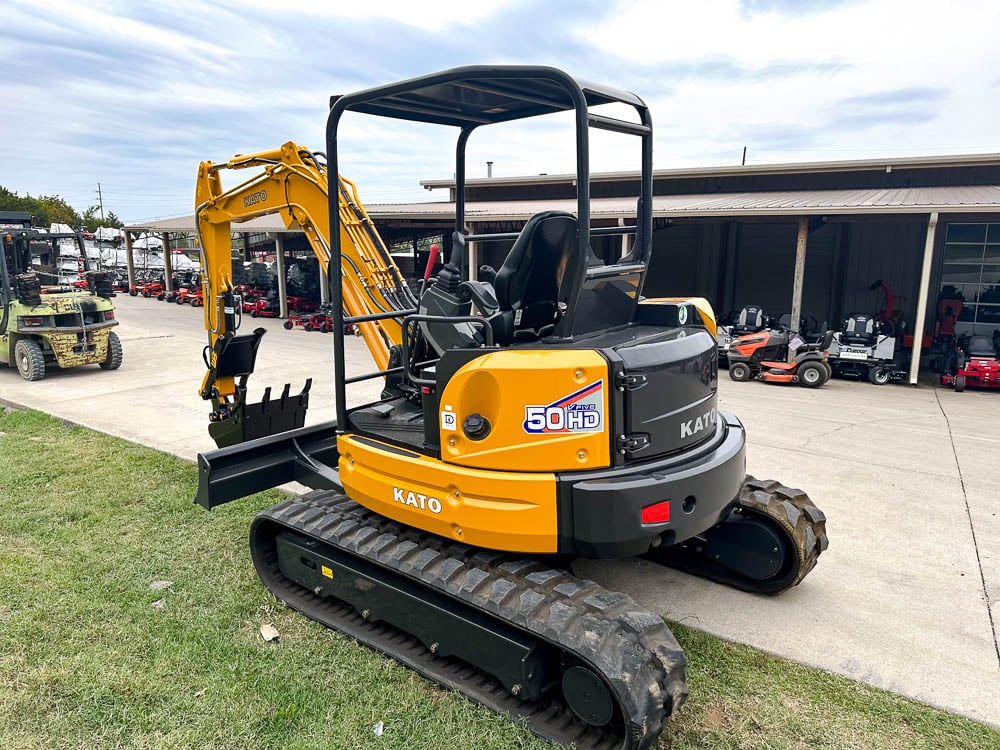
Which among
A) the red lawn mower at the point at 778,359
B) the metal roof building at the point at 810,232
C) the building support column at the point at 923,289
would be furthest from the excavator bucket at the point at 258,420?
the building support column at the point at 923,289

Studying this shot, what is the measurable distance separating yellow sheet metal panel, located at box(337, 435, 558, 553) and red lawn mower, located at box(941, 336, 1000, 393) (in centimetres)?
1136

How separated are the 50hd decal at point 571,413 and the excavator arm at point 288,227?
187 cm

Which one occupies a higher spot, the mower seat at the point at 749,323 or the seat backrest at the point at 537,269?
the seat backrest at the point at 537,269

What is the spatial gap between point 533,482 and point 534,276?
43.3 inches

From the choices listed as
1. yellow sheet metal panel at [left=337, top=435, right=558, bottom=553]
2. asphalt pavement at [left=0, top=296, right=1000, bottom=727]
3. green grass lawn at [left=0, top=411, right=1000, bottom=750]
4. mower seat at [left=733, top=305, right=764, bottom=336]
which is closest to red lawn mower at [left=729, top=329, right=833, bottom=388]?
asphalt pavement at [left=0, top=296, right=1000, bottom=727]

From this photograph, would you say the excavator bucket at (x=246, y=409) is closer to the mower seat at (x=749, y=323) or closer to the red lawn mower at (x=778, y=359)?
the red lawn mower at (x=778, y=359)

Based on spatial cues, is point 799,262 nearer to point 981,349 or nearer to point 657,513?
point 981,349

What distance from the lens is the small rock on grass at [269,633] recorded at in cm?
392

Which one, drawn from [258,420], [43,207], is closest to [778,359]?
[258,420]

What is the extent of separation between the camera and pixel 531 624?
3066 mm

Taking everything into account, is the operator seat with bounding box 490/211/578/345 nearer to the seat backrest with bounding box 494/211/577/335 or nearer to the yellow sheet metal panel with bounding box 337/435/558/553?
the seat backrest with bounding box 494/211/577/335

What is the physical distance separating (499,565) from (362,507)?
3.99 ft

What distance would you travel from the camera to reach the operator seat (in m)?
3.55

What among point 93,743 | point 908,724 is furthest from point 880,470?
point 93,743
